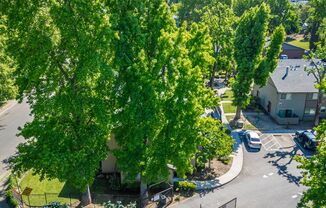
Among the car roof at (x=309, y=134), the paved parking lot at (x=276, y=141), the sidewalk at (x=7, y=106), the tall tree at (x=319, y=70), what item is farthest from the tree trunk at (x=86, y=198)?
the tall tree at (x=319, y=70)

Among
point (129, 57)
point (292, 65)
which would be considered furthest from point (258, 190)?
point (292, 65)

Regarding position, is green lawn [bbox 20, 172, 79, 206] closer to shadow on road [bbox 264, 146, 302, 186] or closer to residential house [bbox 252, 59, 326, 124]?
shadow on road [bbox 264, 146, 302, 186]

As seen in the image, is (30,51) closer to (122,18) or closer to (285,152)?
(122,18)

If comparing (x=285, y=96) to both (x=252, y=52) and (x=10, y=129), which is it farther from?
(x=10, y=129)

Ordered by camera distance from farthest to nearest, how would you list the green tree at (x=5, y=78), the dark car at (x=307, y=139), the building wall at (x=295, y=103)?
the building wall at (x=295, y=103) < the green tree at (x=5, y=78) < the dark car at (x=307, y=139)

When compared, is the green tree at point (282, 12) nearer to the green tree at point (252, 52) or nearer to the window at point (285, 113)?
the green tree at point (252, 52)

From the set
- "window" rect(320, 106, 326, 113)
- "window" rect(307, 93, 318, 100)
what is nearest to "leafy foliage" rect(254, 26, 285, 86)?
"window" rect(307, 93, 318, 100)
